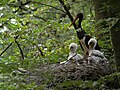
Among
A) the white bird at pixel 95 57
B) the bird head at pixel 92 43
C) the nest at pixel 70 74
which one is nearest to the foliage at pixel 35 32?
the bird head at pixel 92 43

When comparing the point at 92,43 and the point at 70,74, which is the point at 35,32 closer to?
the point at 92,43

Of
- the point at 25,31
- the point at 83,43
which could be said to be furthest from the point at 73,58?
the point at 25,31

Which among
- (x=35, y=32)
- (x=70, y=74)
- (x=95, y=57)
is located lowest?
(x=70, y=74)

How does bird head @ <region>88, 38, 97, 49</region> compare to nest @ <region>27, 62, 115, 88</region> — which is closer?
nest @ <region>27, 62, 115, 88</region>

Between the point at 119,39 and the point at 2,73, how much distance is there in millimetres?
1452

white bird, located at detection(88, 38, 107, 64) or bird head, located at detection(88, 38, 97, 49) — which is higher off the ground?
bird head, located at detection(88, 38, 97, 49)

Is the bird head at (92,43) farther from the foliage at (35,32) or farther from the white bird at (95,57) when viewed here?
the foliage at (35,32)

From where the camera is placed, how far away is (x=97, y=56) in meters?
5.18

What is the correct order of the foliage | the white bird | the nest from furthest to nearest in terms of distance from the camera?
the foliage, the white bird, the nest

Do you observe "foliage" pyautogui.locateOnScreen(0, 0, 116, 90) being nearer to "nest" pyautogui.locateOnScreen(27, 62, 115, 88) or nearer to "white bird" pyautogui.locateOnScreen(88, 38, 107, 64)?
"white bird" pyautogui.locateOnScreen(88, 38, 107, 64)

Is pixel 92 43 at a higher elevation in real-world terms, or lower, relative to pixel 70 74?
higher

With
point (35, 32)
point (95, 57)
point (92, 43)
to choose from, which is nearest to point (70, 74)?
point (95, 57)

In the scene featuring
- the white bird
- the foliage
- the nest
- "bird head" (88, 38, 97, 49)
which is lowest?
the nest

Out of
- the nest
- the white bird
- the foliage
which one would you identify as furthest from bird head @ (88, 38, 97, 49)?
the foliage
